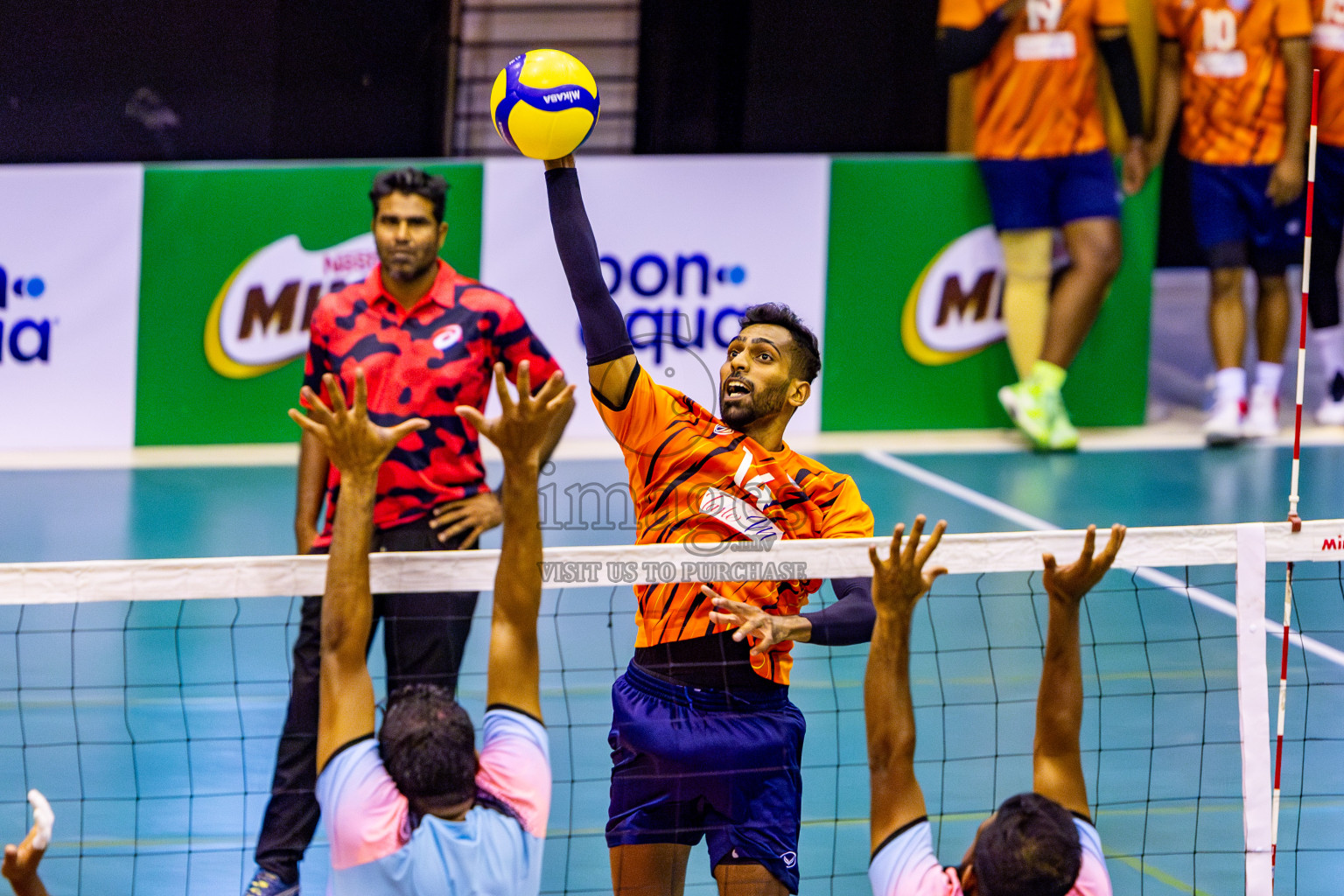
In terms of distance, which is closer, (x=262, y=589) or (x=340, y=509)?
(x=340, y=509)

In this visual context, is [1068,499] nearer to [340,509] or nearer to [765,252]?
[765,252]

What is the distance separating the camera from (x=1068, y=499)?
11.1 metres

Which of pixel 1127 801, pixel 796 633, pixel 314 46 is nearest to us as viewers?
pixel 796 633

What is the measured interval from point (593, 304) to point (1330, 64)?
1008cm

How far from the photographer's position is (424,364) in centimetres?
594

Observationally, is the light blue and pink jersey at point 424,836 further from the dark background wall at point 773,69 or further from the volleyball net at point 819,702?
the dark background wall at point 773,69

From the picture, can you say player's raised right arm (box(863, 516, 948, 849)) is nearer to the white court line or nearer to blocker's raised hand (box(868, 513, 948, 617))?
blocker's raised hand (box(868, 513, 948, 617))

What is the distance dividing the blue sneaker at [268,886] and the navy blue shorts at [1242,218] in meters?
9.38

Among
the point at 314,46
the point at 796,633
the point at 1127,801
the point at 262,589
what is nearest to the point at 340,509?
the point at 262,589

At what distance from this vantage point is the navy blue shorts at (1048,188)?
12453 millimetres

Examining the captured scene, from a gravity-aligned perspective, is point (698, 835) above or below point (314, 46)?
below

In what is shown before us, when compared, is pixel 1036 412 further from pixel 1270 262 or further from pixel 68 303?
pixel 68 303

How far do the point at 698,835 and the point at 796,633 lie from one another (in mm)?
671

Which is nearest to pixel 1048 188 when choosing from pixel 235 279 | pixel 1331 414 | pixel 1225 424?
pixel 1225 424
